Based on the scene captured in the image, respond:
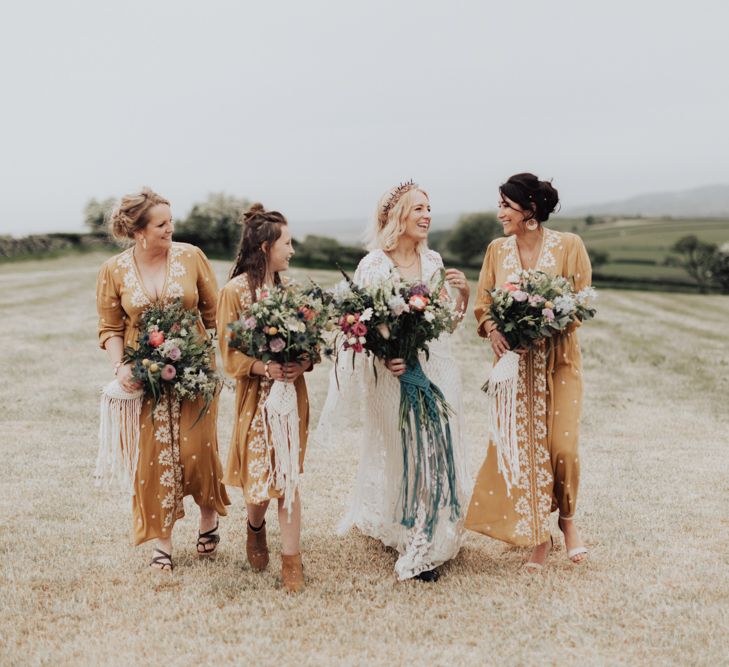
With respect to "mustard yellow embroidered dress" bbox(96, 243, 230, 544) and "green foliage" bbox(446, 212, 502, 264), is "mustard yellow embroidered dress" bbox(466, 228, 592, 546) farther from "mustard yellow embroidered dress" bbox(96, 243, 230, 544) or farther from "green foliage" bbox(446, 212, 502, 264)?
"green foliage" bbox(446, 212, 502, 264)

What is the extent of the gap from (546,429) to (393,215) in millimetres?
1708

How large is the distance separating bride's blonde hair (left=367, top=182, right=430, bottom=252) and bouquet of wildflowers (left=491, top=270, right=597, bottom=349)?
722 mm

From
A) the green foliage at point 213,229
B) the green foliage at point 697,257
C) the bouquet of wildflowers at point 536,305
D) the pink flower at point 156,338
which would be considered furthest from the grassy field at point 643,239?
the pink flower at point 156,338

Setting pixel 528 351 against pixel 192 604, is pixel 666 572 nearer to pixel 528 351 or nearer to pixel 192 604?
pixel 528 351

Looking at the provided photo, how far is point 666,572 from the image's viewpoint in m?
5.19

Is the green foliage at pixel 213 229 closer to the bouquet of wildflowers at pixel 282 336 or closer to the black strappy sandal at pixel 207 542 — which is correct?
the black strappy sandal at pixel 207 542

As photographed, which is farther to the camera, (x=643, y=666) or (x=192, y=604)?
(x=192, y=604)

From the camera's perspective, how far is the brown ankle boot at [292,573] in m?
4.93

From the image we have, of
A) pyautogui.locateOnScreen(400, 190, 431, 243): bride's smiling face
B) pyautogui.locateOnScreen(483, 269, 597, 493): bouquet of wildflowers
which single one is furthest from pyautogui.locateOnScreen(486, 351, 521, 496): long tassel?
pyautogui.locateOnScreen(400, 190, 431, 243): bride's smiling face

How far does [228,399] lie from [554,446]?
7376 millimetres

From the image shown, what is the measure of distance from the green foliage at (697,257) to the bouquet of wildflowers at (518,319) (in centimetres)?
2923

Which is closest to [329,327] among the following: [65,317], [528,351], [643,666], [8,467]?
[528,351]

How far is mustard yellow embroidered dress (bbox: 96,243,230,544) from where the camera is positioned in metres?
5.25

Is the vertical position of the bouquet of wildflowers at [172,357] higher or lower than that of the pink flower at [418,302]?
lower
